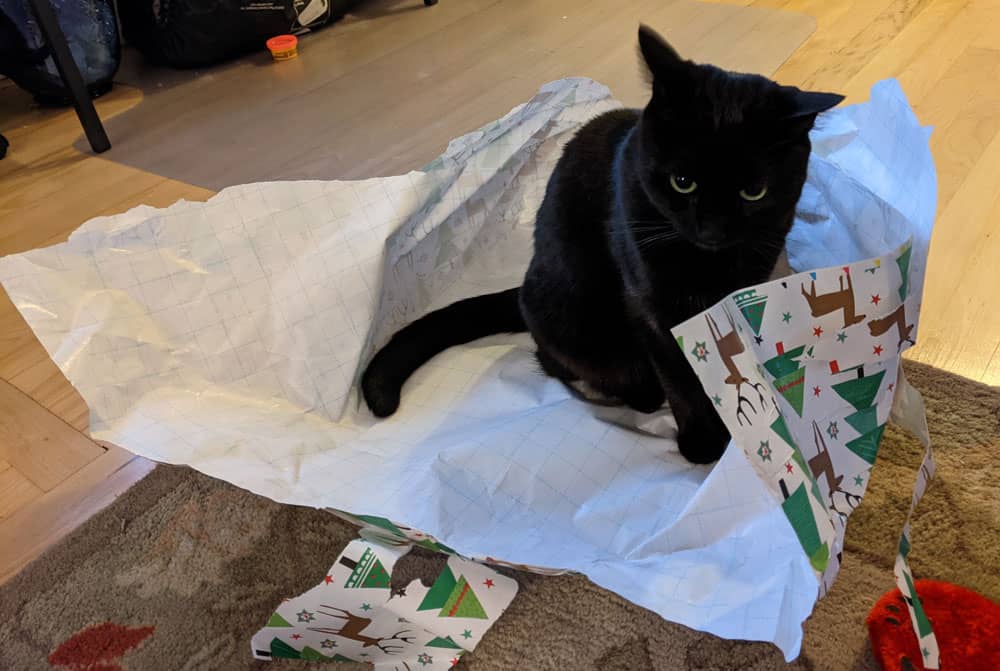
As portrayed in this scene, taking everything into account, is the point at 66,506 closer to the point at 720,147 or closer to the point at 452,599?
the point at 452,599

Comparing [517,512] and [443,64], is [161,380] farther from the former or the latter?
[443,64]

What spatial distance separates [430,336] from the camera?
3.06 feet

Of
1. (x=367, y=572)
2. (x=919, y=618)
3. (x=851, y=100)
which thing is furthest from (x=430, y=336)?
(x=851, y=100)

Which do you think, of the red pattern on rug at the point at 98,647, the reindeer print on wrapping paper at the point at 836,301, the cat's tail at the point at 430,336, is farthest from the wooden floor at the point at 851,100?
the reindeer print on wrapping paper at the point at 836,301

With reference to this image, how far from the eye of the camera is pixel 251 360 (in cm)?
89

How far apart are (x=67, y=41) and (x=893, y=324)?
5.82ft

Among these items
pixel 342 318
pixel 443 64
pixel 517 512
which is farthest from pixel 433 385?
pixel 443 64

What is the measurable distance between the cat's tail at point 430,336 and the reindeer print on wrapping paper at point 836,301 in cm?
45

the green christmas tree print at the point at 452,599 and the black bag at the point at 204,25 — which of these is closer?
the green christmas tree print at the point at 452,599

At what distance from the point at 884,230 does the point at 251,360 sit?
0.74 meters

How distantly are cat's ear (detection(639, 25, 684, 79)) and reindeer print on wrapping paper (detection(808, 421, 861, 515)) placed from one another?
0.33 metres

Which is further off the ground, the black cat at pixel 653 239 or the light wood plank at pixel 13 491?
the black cat at pixel 653 239

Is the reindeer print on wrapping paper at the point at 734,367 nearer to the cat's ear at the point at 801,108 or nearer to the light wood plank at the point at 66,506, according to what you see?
the cat's ear at the point at 801,108

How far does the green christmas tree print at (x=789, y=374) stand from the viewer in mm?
593
